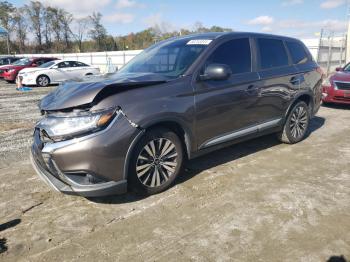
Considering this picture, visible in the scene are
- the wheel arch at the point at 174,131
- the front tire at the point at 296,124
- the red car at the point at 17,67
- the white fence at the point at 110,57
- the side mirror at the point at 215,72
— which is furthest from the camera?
the white fence at the point at 110,57

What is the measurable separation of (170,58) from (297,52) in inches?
106

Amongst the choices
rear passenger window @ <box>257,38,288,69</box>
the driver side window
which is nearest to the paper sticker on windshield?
rear passenger window @ <box>257,38,288,69</box>

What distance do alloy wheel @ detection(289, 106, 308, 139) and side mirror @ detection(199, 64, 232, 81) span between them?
2.25 metres

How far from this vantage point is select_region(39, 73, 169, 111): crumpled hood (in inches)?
130

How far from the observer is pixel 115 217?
3414 mm

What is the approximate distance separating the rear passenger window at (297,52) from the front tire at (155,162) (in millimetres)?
3026

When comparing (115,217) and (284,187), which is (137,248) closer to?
(115,217)

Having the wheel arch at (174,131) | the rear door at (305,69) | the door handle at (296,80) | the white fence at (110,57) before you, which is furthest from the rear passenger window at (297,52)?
the white fence at (110,57)

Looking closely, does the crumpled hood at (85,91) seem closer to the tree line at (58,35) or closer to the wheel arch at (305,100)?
the wheel arch at (305,100)

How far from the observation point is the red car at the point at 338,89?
901cm

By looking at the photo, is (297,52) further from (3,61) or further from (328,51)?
(3,61)

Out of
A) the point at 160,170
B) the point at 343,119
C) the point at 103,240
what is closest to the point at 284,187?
the point at 160,170

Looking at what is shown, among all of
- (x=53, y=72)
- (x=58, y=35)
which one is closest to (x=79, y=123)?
(x=53, y=72)

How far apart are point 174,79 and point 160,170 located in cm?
110
